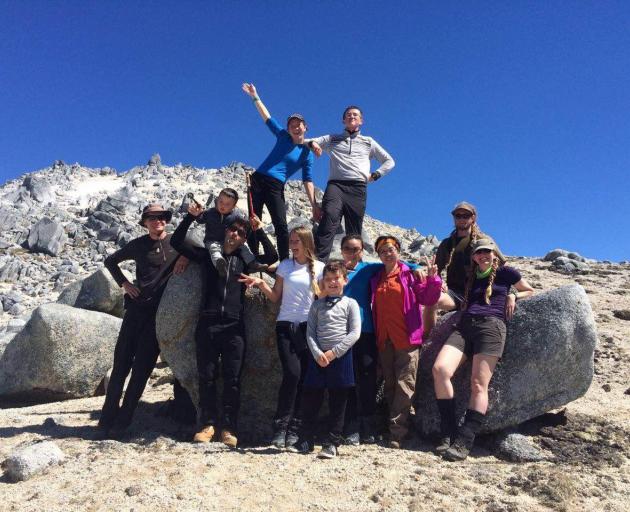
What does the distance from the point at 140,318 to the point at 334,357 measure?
131 inches

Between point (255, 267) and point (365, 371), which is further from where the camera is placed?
point (255, 267)

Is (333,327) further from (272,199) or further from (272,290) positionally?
(272,199)

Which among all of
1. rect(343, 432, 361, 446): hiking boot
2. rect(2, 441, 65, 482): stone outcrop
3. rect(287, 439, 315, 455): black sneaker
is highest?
rect(343, 432, 361, 446): hiking boot

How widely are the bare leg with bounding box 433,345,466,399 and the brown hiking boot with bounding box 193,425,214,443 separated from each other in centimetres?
294

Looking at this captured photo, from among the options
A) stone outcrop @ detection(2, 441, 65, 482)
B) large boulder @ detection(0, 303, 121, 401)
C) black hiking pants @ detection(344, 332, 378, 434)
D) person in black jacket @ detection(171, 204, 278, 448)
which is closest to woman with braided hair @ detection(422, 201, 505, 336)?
black hiking pants @ detection(344, 332, 378, 434)

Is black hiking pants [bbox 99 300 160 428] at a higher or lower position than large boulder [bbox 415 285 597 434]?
lower

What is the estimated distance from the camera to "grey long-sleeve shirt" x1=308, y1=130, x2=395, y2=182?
8156 mm

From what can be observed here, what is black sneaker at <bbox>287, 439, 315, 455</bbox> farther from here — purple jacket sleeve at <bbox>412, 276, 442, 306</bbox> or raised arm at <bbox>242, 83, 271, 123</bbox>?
raised arm at <bbox>242, 83, 271, 123</bbox>

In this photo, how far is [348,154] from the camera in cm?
822

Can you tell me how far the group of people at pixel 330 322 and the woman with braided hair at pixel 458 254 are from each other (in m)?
0.01

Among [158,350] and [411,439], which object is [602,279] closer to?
[411,439]

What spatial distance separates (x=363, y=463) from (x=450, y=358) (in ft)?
5.33

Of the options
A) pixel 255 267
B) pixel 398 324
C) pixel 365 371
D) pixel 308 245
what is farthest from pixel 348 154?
pixel 365 371

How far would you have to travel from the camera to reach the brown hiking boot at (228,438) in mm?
6402
